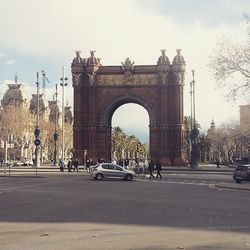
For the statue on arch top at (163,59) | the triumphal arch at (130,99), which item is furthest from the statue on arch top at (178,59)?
the statue on arch top at (163,59)

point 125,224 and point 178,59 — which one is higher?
point 178,59

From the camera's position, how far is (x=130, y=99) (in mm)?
78625

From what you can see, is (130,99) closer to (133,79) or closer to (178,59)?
(133,79)

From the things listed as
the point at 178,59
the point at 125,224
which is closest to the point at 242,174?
the point at 125,224

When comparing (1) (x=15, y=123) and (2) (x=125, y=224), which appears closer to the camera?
(2) (x=125, y=224)

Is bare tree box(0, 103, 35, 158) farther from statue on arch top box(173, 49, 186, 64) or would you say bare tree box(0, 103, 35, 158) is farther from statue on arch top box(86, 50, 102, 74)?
statue on arch top box(173, 49, 186, 64)

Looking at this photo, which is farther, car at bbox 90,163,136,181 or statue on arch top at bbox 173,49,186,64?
statue on arch top at bbox 173,49,186,64

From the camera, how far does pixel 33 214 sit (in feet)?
49.4

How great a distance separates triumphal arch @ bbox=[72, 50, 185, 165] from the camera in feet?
255

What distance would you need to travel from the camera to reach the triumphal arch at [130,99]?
255 ft

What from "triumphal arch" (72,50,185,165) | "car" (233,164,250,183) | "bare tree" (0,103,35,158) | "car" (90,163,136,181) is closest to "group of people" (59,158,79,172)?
"triumphal arch" (72,50,185,165)

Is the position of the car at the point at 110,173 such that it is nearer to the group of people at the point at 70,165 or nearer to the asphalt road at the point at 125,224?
the group of people at the point at 70,165

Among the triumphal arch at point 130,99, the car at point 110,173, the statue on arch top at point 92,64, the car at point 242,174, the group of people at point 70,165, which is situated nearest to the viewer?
the car at point 242,174

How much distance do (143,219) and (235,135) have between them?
268ft
